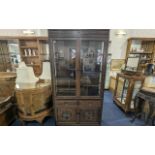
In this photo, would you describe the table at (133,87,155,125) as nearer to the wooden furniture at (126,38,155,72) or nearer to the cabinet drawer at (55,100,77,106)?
the cabinet drawer at (55,100,77,106)

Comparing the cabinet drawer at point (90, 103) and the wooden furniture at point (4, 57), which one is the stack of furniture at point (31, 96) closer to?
the cabinet drawer at point (90, 103)

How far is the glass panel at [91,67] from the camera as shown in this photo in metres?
1.89

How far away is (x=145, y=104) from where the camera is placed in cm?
246

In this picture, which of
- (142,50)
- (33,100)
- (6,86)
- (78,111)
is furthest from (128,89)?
(6,86)

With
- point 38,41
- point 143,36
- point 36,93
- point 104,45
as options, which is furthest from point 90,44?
point 143,36

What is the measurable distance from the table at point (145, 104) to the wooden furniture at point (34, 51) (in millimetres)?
2982

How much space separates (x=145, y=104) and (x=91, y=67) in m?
1.52

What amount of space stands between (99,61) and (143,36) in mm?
2773

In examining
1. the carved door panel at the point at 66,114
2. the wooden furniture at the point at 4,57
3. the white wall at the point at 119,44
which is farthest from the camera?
the white wall at the point at 119,44

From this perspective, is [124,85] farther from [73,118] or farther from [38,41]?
[38,41]

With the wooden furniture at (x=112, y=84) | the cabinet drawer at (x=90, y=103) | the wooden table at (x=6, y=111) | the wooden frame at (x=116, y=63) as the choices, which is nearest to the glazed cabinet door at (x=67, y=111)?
the cabinet drawer at (x=90, y=103)

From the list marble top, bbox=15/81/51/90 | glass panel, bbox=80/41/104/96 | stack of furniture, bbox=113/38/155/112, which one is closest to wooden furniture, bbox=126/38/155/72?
stack of furniture, bbox=113/38/155/112
